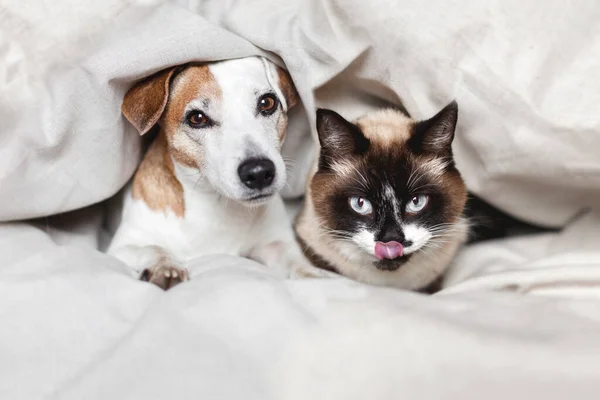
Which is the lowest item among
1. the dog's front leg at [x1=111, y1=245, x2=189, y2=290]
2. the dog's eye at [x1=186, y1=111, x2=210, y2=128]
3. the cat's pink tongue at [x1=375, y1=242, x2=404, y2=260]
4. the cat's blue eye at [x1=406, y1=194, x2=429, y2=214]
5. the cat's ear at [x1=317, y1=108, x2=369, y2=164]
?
the dog's front leg at [x1=111, y1=245, x2=189, y2=290]

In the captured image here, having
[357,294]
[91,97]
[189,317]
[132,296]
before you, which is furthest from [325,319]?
[91,97]

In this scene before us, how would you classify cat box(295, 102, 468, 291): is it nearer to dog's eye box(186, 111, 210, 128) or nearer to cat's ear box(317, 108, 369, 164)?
cat's ear box(317, 108, 369, 164)

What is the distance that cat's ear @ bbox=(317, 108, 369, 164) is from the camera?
45.8 inches

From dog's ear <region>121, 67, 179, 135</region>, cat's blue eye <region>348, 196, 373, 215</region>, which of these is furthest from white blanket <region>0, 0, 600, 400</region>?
cat's blue eye <region>348, 196, 373, 215</region>

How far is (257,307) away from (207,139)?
0.46 m

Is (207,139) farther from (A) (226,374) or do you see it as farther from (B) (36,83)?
(A) (226,374)

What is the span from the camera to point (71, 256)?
1.22 m

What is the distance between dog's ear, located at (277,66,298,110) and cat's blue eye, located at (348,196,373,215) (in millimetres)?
366

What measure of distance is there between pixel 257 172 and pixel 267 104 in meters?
0.22

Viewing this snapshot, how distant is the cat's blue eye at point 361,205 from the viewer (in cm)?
118

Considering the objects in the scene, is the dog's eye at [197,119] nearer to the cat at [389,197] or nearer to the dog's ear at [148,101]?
the dog's ear at [148,101]

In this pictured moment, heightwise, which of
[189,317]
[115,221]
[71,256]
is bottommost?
[115,221]

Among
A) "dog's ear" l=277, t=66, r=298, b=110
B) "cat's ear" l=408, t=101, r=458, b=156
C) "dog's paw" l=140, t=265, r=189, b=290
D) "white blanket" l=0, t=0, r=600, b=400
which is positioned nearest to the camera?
"white blanket" l=0, t=0, r=600, b=400

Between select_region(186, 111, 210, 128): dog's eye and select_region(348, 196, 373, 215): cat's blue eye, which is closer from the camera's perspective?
select_region(348, 196, 373, 215): cat's blue eye
